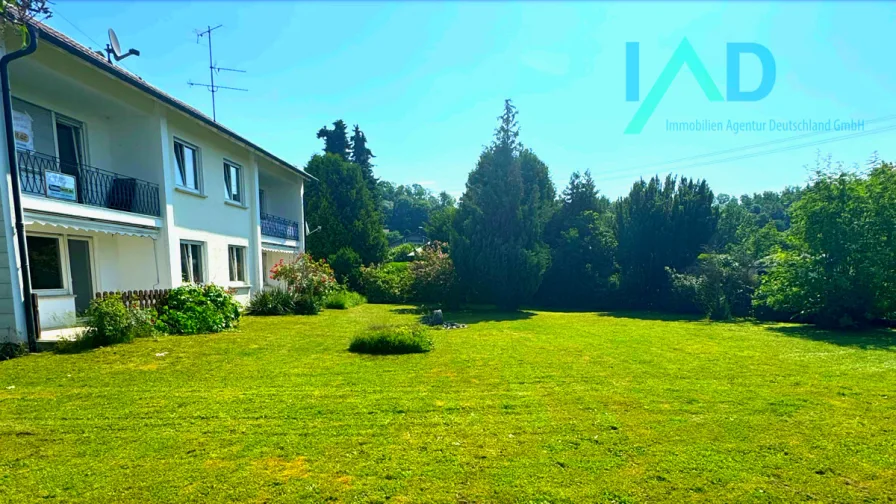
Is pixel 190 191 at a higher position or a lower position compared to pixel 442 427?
higher

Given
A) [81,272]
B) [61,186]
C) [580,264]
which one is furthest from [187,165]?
[580,264]

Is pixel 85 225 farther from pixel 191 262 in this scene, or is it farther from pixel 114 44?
pixel 114 44

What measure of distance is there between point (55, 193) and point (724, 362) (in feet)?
52.1

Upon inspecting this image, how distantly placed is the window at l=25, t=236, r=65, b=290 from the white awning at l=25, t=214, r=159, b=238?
5.01 ft

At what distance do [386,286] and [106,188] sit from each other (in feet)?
48.7

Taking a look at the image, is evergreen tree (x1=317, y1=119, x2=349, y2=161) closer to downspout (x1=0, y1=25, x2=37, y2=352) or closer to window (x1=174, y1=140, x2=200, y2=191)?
window (x1=174, y1=140, x2=200, y2=191)

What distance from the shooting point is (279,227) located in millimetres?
21406

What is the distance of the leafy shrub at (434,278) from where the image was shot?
21.2 m

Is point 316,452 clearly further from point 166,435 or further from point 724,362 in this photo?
point 724,362

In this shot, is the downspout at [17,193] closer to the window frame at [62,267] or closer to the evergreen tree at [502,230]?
the window frame at [62,267]

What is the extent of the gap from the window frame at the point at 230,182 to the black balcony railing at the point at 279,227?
2.32 meters

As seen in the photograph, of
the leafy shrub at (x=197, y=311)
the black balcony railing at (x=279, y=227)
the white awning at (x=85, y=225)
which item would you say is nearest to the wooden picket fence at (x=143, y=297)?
the leafy shrub at (x=197, y=311)

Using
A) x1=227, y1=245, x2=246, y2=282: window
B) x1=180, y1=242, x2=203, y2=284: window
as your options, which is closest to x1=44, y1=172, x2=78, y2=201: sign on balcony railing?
x1=180, y1=242, x2=203, y2=284: window

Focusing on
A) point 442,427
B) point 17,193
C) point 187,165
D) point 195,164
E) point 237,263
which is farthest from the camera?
point 237,263
